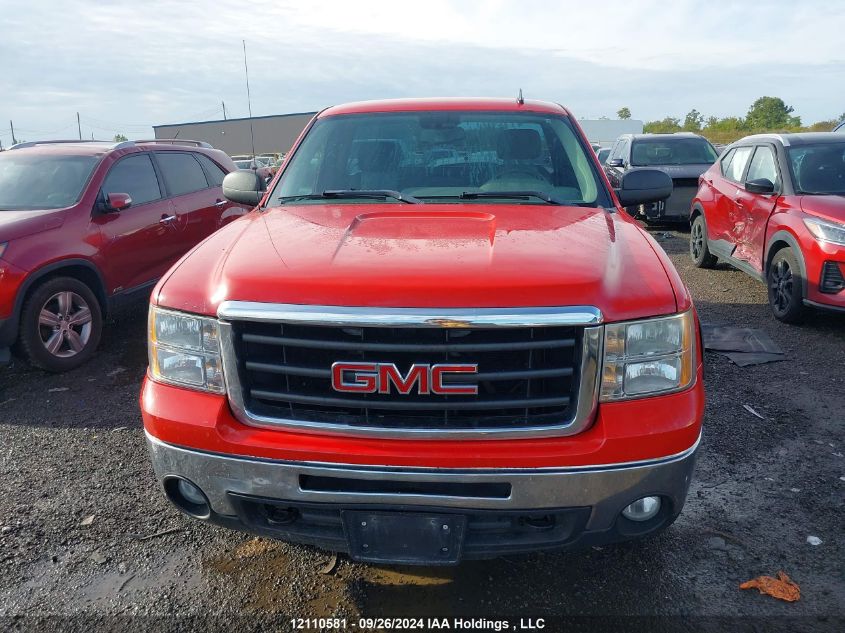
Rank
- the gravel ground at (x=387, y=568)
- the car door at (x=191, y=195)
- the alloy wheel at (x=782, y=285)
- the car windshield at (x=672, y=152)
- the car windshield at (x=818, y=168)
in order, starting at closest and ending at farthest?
the gravel ground at (x=387, y=568), the alloy wheel at (x=782, y=285), the car windshield at (x=818, y=168), the car door at (x=191, y=195), the car windshield at (x=672, y=152)

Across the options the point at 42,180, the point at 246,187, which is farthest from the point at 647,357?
the point at 42,180

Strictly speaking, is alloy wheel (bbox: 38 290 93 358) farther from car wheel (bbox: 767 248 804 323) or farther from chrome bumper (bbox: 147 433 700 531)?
car wheel (bbox: 767 248 804 323)

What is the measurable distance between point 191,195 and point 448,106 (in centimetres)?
416

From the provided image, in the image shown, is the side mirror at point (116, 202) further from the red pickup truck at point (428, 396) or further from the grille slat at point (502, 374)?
the grille slat at point (502, 374)

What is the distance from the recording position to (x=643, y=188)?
3750 millimetres

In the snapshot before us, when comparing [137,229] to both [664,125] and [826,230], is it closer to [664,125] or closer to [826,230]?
[826,230]

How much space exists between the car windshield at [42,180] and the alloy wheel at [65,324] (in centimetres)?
84

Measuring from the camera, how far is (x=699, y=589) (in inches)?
102

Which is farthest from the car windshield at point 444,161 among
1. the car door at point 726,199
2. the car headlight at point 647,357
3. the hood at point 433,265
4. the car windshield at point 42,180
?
the car door at point 726,199

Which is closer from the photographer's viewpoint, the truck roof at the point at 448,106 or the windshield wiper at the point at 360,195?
the windshield wiper at the point at 360,195

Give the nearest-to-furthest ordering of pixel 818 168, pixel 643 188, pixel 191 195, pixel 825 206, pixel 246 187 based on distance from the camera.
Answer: pixel 643 188
pixel 246 187
pixel 825 206
pixel 818 168
pixel 191 195

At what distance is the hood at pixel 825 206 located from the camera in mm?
5520

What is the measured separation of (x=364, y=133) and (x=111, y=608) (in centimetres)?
261

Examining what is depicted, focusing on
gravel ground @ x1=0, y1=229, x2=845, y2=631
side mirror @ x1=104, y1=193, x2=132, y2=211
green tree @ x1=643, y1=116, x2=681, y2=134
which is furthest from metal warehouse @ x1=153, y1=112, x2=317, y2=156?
gravel ground @ x1=0, y1=229, x2=845, y2=631
